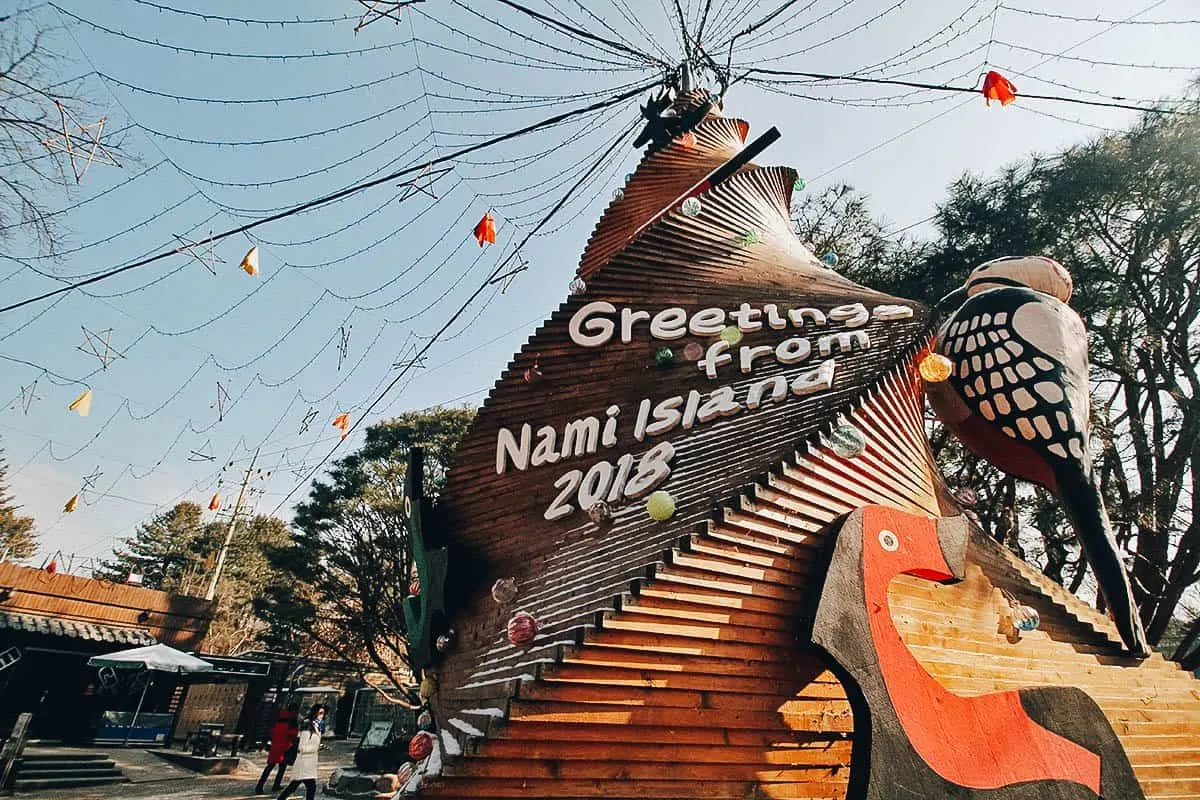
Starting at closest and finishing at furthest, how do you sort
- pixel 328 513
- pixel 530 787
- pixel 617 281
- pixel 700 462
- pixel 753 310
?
pixel 530 787
pixel 700 462
pixel 753 310
pixel 617 281
pixel 328 513

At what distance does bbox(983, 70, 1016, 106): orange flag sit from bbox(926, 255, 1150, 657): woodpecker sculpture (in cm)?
216

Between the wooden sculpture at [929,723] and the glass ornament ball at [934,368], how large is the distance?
2.20 meters

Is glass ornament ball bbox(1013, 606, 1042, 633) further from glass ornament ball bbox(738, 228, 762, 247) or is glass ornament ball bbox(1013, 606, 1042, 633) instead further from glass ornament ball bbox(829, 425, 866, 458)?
glass ornament ball bbox(738, 228, 762, 247)

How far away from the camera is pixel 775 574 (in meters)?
4.41

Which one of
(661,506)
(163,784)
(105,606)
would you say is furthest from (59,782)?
(661,506)

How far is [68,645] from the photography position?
16641 mm

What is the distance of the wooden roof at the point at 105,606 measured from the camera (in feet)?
53.6

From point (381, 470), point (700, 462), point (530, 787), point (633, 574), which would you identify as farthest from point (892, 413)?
point (381, 470)

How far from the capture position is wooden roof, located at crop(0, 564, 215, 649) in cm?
1634

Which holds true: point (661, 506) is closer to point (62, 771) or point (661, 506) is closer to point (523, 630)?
point (523, 630)

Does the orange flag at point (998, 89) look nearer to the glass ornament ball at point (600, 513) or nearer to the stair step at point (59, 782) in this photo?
the glass ornament ball at point (600, 513)

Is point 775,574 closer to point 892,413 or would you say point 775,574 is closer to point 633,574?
point 633,574

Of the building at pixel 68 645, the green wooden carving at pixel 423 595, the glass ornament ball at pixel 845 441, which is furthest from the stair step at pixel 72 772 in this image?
the glass ornament ball at pixel 845 441

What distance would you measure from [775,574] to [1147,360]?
1264cm
